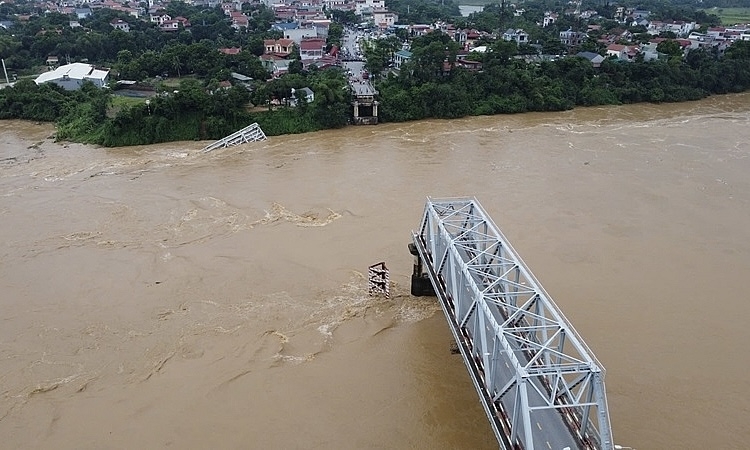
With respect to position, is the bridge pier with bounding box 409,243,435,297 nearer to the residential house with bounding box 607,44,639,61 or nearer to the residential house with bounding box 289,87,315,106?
the residential house with bounding box 289,87,315,106

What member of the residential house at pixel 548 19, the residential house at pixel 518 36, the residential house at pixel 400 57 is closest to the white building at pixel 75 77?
the residential house at pixel 400 57

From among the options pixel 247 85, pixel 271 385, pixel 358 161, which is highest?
pixel 247 85

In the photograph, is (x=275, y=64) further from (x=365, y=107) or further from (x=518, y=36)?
(x=518, y=36)

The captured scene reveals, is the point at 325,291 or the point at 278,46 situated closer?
the point at 325,291

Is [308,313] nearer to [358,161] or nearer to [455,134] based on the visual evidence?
[358,161]

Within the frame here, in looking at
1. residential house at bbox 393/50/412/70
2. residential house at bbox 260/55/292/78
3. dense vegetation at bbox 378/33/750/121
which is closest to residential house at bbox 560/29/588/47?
dense vegetation at bbox 378/33/750/121

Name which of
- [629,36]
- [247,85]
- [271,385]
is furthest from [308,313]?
[629,36]

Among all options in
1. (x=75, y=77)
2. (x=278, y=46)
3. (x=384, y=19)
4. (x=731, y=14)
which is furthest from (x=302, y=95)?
(x=731, y=14)

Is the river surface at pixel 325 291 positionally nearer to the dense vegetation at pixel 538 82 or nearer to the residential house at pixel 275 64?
the dense vegetation at pixel 538 82
